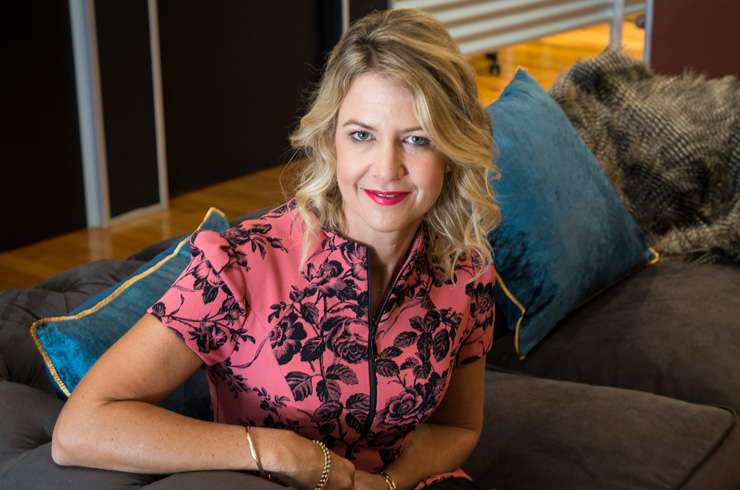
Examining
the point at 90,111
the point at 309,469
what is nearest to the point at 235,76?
the point at 90,111

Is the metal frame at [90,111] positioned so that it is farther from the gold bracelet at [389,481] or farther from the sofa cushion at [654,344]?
the gold bracelet at [389,481]

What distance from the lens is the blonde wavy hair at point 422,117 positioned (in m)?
1.38

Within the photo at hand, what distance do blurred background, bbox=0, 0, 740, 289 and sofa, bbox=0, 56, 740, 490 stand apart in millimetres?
1641

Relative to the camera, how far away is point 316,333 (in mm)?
1407

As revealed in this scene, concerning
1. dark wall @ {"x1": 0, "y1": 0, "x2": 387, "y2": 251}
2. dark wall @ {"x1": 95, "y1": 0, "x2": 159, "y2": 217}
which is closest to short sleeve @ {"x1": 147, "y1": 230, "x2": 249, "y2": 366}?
dark wall @ {"x1": 0, "y1": 0, "x2": 387, "y2": 251}

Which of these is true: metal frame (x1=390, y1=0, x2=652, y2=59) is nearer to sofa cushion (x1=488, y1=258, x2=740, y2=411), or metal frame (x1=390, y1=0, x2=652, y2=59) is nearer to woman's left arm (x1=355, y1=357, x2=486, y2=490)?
sofa cushion (x1=488, y1=258, x2=740, y2=411)

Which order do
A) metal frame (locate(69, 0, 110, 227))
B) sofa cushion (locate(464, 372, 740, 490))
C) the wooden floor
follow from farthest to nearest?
metal frame (locate(69, 0, 110, 227))
the wooden floor
sofa cushion (locate(464, 372, 740, 490))

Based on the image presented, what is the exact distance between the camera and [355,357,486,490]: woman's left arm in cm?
158

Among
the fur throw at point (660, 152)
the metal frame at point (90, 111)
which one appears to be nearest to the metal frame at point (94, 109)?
the metal frame at point (90, 111)

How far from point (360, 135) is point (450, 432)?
1.68ft

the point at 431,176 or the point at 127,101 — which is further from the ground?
the point at 431,176

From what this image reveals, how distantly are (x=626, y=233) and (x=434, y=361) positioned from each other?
1034mm

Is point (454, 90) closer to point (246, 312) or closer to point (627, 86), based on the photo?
point (246, 312)

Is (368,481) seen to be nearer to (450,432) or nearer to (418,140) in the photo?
(450,432)
